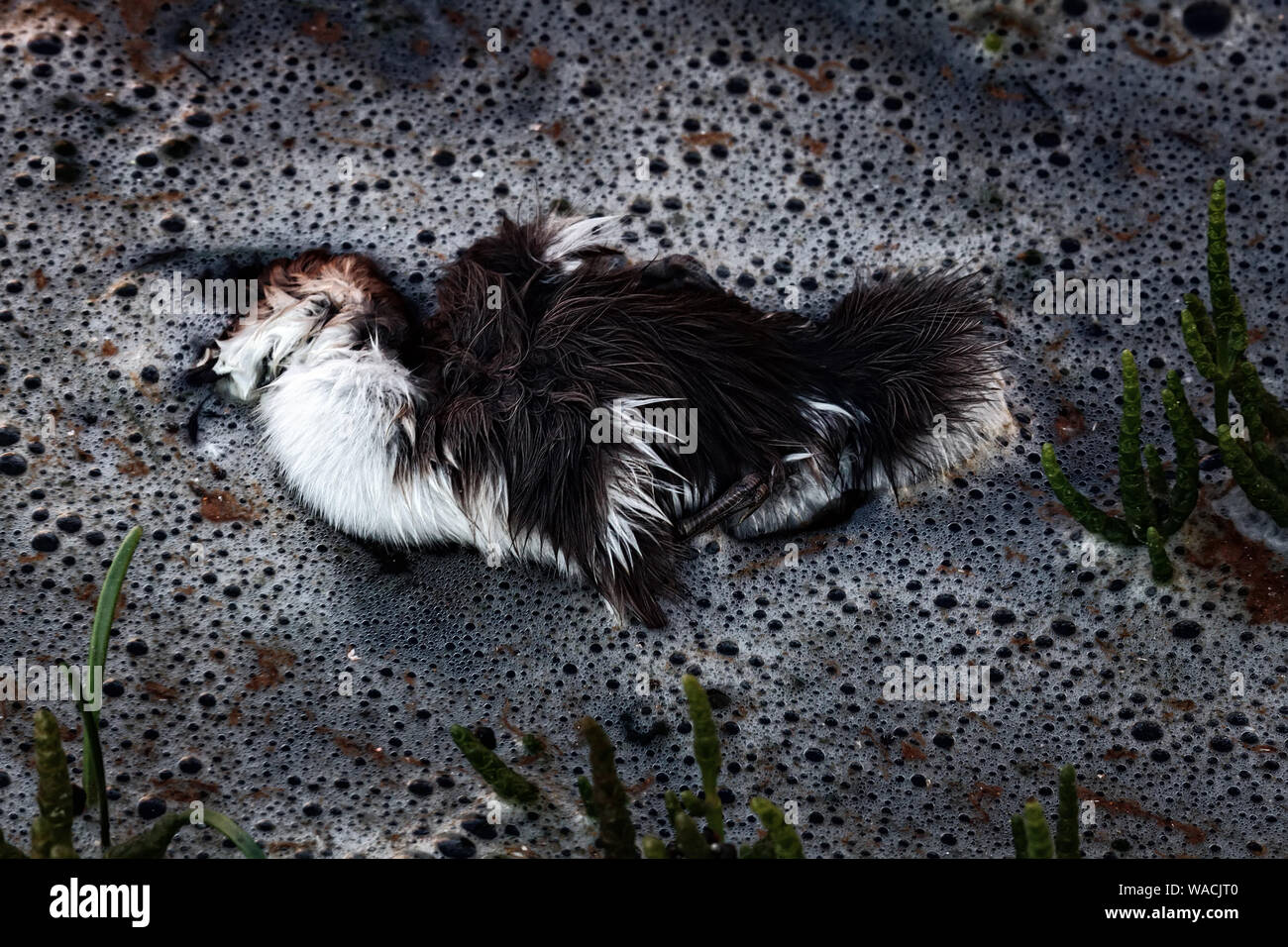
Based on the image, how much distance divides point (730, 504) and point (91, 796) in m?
1.28

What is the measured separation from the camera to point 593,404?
2.45m

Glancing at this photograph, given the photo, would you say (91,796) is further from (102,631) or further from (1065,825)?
(1065,825)

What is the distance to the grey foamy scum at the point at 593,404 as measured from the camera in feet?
8.07

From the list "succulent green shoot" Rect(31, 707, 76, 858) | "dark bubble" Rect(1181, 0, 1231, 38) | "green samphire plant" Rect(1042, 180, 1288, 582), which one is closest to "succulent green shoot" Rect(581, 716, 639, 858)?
"succulent green shoot" Rect(31, 707, 76, 858)

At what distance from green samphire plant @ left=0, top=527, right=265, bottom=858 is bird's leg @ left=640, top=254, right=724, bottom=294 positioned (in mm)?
1196

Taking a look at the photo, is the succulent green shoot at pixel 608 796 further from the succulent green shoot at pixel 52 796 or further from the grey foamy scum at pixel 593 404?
the succulent green shoot at pixel 52 796

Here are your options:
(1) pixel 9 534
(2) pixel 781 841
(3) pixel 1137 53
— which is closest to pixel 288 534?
(1) pixel 9 534

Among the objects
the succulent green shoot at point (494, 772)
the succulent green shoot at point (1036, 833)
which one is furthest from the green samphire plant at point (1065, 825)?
the succulent green shoot at point (494, 772)

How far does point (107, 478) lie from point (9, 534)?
0.73 ft

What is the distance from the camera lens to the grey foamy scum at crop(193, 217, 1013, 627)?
→ 246 cm

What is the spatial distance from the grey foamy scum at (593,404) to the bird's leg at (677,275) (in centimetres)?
4

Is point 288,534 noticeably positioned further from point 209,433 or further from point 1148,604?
point 1148,604

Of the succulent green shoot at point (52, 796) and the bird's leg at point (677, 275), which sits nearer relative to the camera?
the succulent green shoot at point (52, 796)

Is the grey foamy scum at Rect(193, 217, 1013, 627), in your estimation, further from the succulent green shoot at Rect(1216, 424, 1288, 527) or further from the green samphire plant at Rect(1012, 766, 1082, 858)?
the green samphire plant at Rect(1012, 766, 1082, 858)
